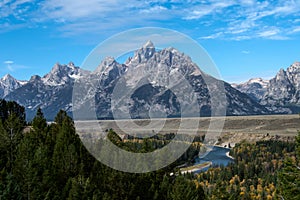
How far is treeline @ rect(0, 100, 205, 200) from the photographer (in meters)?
49.1

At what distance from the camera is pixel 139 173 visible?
57406 mm

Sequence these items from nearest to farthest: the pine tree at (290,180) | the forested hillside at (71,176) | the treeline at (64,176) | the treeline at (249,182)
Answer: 1. the pine tree at (290,180)
2. the treeline at (249,182)
3. the forested hillside at (71,176)
4. the treeline at (64,176)

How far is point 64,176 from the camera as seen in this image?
193 feet

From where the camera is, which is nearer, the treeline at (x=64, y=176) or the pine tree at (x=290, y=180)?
the pine tree at (x=290, y=180)

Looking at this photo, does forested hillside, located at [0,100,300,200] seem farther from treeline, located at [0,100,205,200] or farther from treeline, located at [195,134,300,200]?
treeline, located at [195,134,300,200]

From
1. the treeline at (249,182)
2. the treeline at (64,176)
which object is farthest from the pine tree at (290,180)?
the treeline at (64,176)

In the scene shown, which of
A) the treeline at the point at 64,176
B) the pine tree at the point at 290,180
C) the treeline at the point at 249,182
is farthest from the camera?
the treeline at the point at 64,176

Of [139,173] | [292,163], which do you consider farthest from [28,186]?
[292,163]

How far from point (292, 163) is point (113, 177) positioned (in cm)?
2606

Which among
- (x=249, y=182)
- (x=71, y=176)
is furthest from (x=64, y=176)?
(x=249, y=182)

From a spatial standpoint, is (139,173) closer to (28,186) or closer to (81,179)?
(81,179)

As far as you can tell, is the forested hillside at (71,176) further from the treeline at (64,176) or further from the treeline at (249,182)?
the treeline at (249,182)

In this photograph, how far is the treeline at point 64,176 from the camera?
49.1 metres

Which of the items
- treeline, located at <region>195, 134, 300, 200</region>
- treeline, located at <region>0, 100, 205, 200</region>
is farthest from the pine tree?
treeline, located at <region>0, 100, 205, 200</region>
